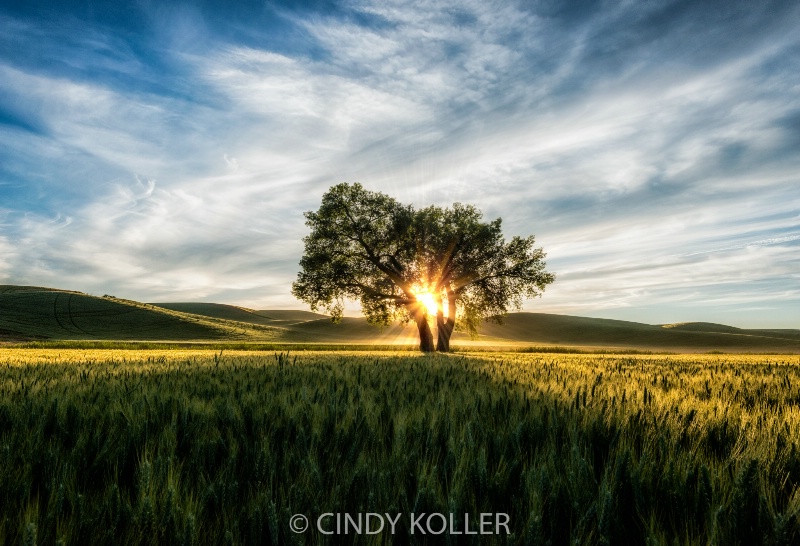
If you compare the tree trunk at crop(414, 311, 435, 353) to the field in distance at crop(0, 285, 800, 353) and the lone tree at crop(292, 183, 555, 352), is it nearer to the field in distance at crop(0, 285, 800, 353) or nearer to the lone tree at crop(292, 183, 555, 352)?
the lone tree at crop(292, 183, 555, 352)

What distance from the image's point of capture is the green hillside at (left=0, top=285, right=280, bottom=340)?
6856 centimetres

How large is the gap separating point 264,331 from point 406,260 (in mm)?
58831

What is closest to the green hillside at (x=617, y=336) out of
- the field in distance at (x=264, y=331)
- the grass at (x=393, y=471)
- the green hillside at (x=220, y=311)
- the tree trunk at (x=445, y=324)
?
the field in distance at (x=264, y=331)

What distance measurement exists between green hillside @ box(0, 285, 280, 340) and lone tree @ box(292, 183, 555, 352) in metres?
44.2

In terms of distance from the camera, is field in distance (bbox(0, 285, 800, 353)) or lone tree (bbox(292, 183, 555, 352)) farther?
field in distance (bbox(0, 285, 800, 353))

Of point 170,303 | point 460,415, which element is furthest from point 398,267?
point 170,303

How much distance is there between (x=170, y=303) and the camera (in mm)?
140500

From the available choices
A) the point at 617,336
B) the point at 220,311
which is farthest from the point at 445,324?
the point at 220,311

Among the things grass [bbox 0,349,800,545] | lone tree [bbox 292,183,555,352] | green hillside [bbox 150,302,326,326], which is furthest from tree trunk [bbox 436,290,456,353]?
green hillside [bbox 150,302,326,326]

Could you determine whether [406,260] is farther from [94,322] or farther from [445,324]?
[94,322]

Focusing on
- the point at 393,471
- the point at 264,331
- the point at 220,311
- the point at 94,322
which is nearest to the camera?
the point at 393,471

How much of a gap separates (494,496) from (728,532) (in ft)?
2.27

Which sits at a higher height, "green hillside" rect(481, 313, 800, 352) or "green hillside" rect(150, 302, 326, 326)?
"green hillside" rect(150, 302, 326, 326)

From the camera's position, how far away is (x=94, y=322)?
79250 millimetres
